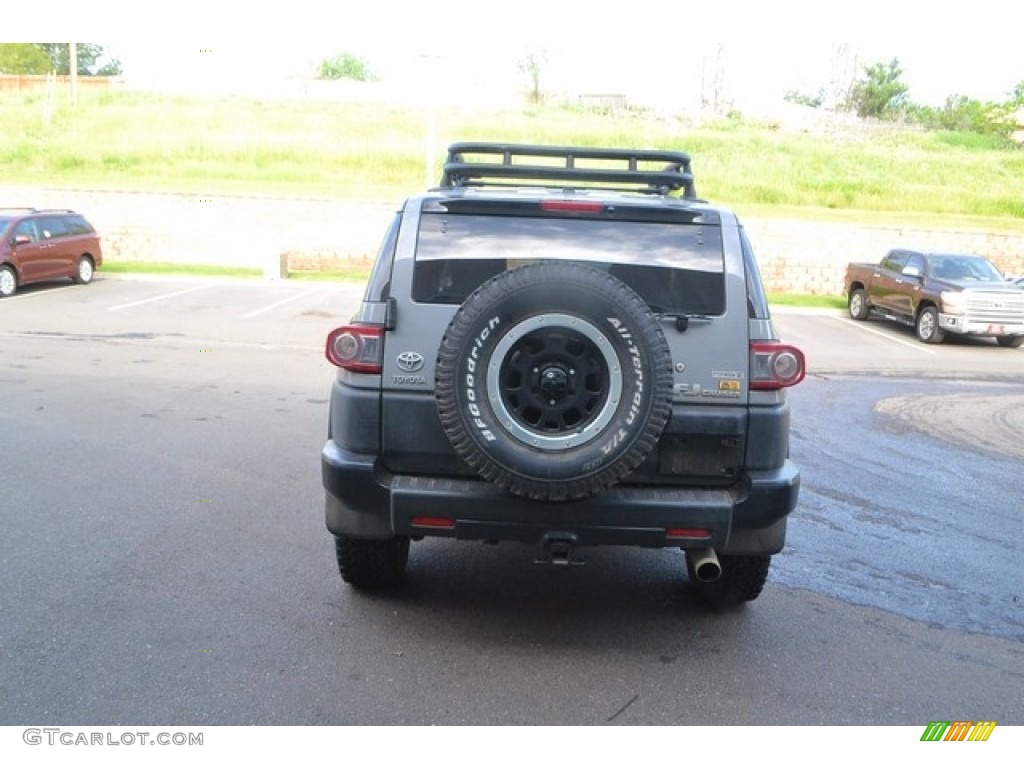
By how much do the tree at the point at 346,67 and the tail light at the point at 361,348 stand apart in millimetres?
98732

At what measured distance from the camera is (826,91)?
80625 millimetres

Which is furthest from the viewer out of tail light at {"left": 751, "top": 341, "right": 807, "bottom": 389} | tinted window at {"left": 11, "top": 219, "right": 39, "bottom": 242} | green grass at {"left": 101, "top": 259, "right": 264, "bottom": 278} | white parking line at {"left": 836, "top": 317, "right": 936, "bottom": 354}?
green grass at {"left": 101, "top": 259, "right": 264, "bottom": 278}

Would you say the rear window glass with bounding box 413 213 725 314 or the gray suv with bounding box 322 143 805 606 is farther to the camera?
the rear window glass with bounding box 413 213 725 314

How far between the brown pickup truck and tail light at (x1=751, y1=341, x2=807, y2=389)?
14962mm

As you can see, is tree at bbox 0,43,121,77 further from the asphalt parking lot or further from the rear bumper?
the rear bumper

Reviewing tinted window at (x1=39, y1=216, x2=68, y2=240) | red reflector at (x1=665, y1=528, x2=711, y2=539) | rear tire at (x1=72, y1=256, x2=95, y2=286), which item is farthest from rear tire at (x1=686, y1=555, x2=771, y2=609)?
rear tire at (x1=72, y1=256, x2=95, y2=286)

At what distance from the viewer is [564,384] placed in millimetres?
3969

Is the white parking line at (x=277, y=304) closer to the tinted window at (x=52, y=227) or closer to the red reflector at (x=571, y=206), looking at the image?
the tinted window at (x=52, y=227)

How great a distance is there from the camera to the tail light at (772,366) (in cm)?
423

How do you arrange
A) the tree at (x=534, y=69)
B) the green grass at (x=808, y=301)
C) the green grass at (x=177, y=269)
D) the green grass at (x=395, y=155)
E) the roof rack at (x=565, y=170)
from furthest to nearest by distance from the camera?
the tree at (x=534, y=69), the green grass at (x=395, y=155), the green grass at (x=177, y=269), the green grass at (x=808, y=301), the roof rack at (x=565, y=170)

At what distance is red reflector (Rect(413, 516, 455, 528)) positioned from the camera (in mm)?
4172

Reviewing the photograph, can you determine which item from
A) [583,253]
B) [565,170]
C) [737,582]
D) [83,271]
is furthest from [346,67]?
[737,582]

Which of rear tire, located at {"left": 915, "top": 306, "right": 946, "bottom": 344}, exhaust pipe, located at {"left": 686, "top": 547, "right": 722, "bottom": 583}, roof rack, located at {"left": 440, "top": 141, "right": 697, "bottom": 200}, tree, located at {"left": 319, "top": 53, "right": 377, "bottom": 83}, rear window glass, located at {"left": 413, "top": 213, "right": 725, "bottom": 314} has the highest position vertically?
tree, located at {"left": 319, "top": 53, "right": 377, "bottom": 83}

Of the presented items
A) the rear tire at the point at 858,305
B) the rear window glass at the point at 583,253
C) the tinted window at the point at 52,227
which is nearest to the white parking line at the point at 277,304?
the tinted window at the point at 52,227
